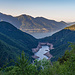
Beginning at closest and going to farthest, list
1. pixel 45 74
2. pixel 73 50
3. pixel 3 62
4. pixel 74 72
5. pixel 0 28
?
pixel 74 72 → pixel 73 50 → pixel 45 74 → pixel 3 62 → pixel 0 28

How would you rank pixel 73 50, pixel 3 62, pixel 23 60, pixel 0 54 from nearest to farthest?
pixel 73 50, pixel 23 60, pixel 3 62, pixel 0 54

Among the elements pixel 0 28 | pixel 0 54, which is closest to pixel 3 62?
pixel 0 54

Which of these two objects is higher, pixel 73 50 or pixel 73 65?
pixel 73 50

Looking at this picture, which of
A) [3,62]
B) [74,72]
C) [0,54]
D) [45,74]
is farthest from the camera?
[0,54]

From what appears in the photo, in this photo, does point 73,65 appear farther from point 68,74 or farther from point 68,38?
point 68,38

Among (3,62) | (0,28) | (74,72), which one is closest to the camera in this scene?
(74,72)

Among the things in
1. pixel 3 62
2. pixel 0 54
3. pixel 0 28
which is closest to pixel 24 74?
pixel 3 62

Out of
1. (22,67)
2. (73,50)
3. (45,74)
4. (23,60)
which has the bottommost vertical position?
(45,74)

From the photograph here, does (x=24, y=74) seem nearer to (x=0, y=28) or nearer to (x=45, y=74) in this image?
(x=45, y=74)

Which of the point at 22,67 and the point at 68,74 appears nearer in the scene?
the point at 68,74
